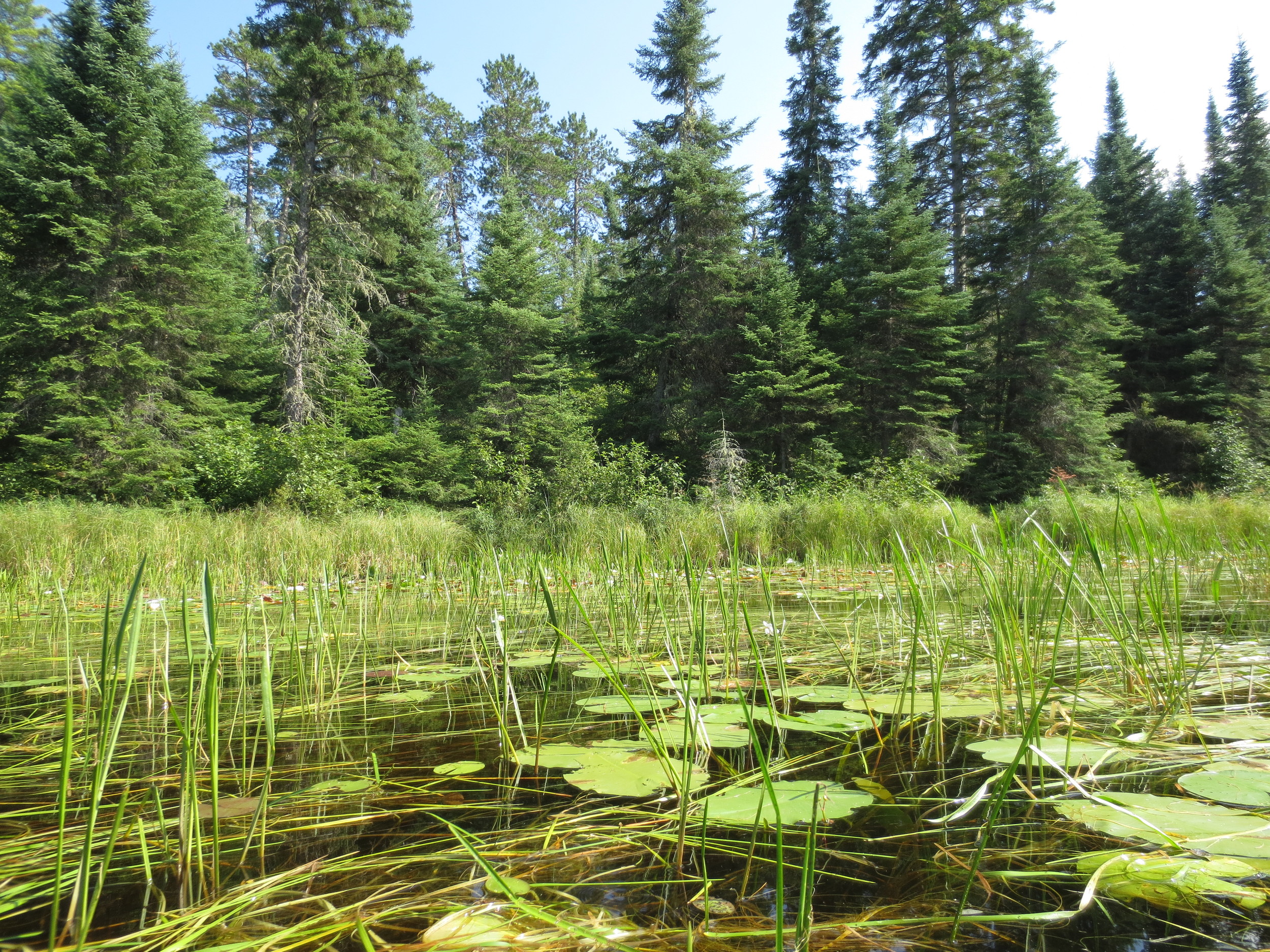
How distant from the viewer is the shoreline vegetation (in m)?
4.99

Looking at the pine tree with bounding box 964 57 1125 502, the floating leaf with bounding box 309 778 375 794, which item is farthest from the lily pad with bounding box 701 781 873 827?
the pine tree with bounding box 964 57 1125 502

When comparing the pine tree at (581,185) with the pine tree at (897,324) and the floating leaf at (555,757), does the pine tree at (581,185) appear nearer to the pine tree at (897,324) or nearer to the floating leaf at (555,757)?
the pine tree at (897,324)

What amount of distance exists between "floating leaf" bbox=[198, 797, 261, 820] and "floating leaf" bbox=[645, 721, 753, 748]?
75 centimetres

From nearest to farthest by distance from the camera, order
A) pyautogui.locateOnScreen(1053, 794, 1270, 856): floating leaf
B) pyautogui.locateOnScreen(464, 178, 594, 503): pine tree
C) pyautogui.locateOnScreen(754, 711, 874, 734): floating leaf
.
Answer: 1. pyautogui.locateOnScreen(1053, 794, 1270, 856): floating leaf
2. pyautogui.locateOnScreen(754, 711, 874, 734): floating leaf
3. pyautogui.locateOnScreen(464, 178, 594, 503): pine tree

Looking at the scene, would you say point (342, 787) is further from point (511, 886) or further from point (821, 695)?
point (821, 695)

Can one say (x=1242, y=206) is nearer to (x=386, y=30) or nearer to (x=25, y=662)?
(x=386, y=30)

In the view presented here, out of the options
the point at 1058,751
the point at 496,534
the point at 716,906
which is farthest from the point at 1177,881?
the point at 496,534

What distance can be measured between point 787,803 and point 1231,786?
74 centimetres

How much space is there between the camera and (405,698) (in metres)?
1.87

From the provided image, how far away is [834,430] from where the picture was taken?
47.8ft

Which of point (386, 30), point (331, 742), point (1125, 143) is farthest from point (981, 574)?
point (1125, 143)

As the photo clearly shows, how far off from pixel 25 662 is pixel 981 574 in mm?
3492

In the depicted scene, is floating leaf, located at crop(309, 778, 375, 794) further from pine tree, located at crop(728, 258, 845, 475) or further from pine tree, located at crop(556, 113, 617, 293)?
pine tree, located at crop(556, 113, 617, 293)

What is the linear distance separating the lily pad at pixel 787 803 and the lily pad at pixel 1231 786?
0.53 meters
